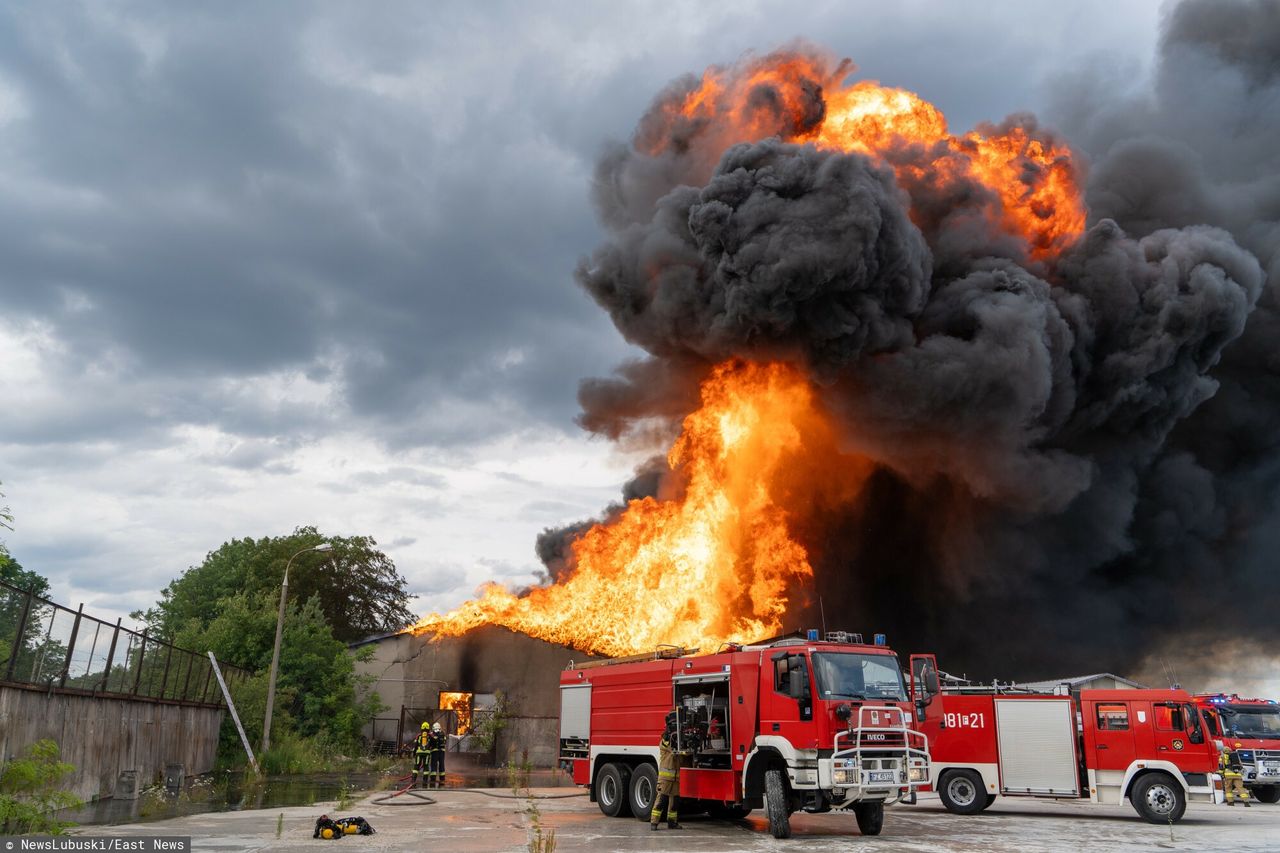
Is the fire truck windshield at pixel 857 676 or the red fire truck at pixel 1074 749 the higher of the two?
the fire truck windshield at pixel 857 676

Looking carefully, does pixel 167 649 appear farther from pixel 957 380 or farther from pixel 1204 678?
pixel 1204 678

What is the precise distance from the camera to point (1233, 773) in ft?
69.7

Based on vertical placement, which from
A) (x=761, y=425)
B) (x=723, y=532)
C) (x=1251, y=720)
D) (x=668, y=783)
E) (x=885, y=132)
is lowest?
(x=668, y=783)

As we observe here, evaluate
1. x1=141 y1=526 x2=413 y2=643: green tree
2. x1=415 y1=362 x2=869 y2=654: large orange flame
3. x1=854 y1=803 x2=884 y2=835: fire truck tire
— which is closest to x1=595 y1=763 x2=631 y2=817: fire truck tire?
x1=854 y1=803 x2=884 y2=835: fire truck tire

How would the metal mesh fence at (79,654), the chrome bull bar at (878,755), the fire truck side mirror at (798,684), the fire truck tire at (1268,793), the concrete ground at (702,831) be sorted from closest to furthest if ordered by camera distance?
the concrete ground at (702,831), the chrome bull bar at (878,755), the fire truck side mirror at (798,684), the metal mesh fence at (79,654), the fire truck tire at (1268,793)

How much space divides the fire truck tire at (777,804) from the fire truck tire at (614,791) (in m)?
3.81

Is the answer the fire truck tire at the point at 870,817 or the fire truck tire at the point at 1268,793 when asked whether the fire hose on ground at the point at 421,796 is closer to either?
the fire truck tire at the point at 870,817

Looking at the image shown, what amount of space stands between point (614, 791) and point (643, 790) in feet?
3.04

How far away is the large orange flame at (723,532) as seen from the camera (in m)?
31.4

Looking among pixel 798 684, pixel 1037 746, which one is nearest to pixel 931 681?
pixel 798 684

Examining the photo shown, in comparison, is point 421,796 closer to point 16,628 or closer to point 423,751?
point 423,751

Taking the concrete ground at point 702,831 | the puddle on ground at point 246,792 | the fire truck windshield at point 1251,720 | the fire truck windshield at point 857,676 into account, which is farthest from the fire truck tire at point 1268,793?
the puddle on ground at point 246,792

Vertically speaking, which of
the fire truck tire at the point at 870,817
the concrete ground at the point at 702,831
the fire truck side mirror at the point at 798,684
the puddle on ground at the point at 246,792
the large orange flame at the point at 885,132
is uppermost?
the large orange flame at the point at 885,132

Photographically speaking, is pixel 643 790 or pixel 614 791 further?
pixel 614 791
